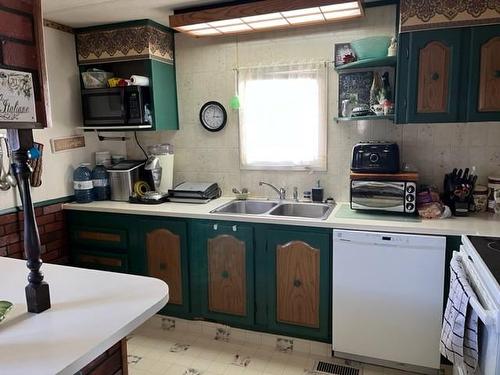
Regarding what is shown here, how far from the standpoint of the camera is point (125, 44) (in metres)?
2.85

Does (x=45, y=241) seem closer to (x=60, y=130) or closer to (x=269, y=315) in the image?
(x=60, y=130)

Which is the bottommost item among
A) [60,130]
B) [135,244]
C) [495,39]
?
[135,244]

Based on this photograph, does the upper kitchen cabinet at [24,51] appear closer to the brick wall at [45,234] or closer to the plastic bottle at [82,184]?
the brick wall at [45,234]

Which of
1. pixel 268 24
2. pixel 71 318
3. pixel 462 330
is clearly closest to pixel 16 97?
pixel 71 318

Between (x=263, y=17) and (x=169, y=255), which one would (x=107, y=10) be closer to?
(x=263, y=17)

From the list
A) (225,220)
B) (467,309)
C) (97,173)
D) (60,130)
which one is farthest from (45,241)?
(467,309)

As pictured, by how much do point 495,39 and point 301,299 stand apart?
1808 millimetres

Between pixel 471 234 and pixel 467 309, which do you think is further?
pixel 471 234

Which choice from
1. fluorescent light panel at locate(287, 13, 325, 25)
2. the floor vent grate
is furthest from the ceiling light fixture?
the floor vent grate

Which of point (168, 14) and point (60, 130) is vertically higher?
point (168, 14)

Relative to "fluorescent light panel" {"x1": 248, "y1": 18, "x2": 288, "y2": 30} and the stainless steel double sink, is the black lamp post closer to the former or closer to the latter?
the stainless steel double sink

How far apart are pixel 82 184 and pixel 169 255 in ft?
2.97

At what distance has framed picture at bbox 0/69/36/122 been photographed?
98cm

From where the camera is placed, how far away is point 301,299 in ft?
7.81
